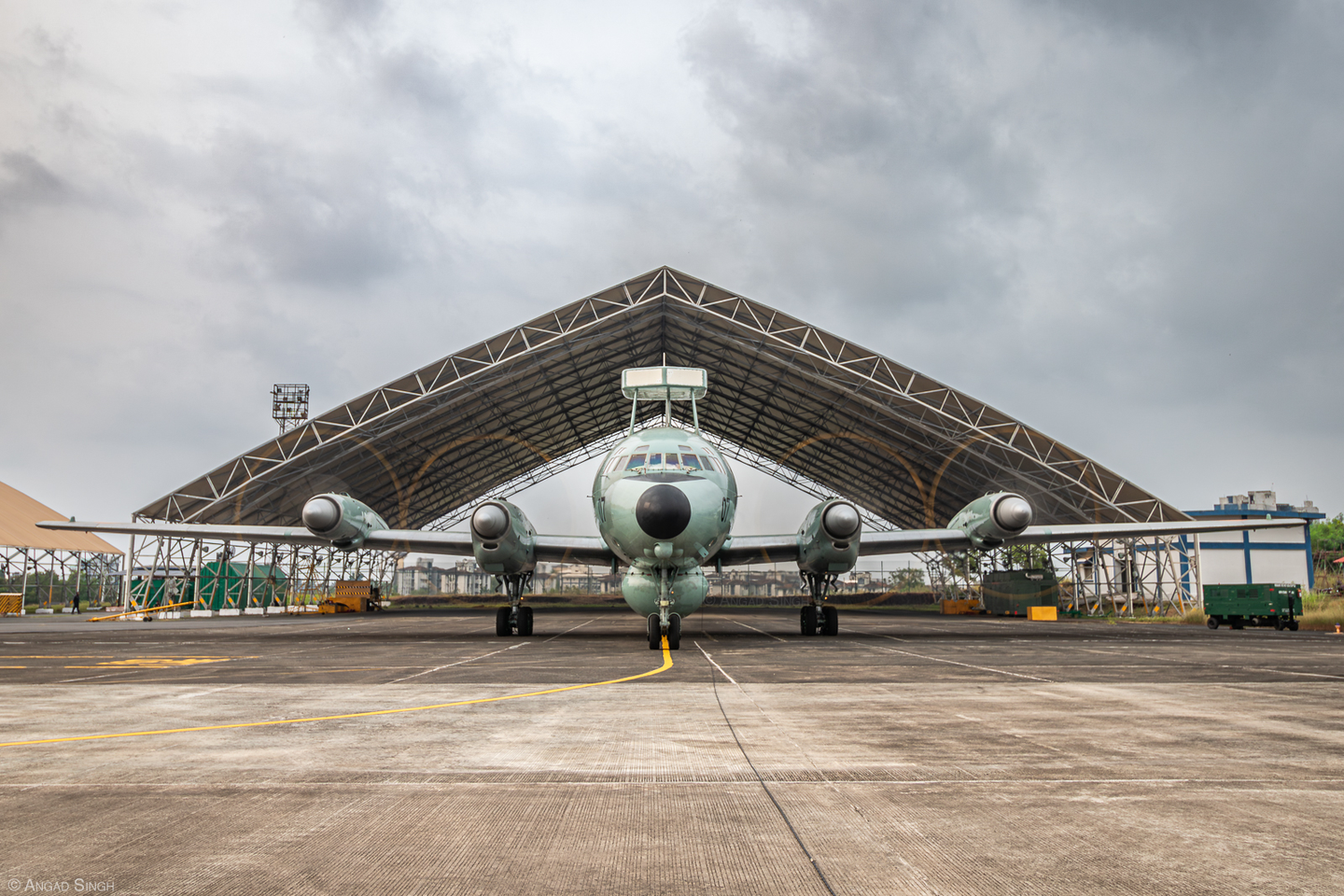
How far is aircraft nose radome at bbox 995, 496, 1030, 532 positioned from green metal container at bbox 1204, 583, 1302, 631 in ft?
45.5

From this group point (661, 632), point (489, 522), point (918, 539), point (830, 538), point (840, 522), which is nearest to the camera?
point (661, 632)

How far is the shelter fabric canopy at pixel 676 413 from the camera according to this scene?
37562 mm

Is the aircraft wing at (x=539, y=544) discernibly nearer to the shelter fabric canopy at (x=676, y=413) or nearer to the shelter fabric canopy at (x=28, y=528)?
the shelter fabric canopy at (x=676, y=413)

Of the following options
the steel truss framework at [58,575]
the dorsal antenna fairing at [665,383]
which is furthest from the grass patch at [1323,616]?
the steel truss framework at [58,575]

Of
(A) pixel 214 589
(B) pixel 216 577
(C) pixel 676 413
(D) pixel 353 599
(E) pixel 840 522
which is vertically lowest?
(D) pixel 353 599

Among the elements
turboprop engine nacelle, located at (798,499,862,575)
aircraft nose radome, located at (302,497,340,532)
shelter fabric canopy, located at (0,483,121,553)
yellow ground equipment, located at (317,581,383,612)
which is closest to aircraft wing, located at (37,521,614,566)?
aircraft nose radome, located at (302,497,340,532)

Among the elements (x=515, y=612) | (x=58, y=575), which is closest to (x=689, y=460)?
(x=515, y=612)

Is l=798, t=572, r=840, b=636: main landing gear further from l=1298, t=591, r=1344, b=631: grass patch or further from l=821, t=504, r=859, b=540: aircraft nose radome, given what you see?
l=1298, t=591, r=1344, b=631: grass patch

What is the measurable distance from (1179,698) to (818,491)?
59.7 metres

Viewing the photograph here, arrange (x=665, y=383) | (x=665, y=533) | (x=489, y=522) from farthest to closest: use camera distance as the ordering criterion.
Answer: (x=665, y=383), (x=489, y=522), (x=665, y=533)

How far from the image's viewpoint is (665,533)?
1330cm

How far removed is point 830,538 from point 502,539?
24.6ft

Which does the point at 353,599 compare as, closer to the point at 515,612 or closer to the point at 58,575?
the point at 58,575

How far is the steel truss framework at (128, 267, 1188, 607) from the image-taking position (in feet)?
123
